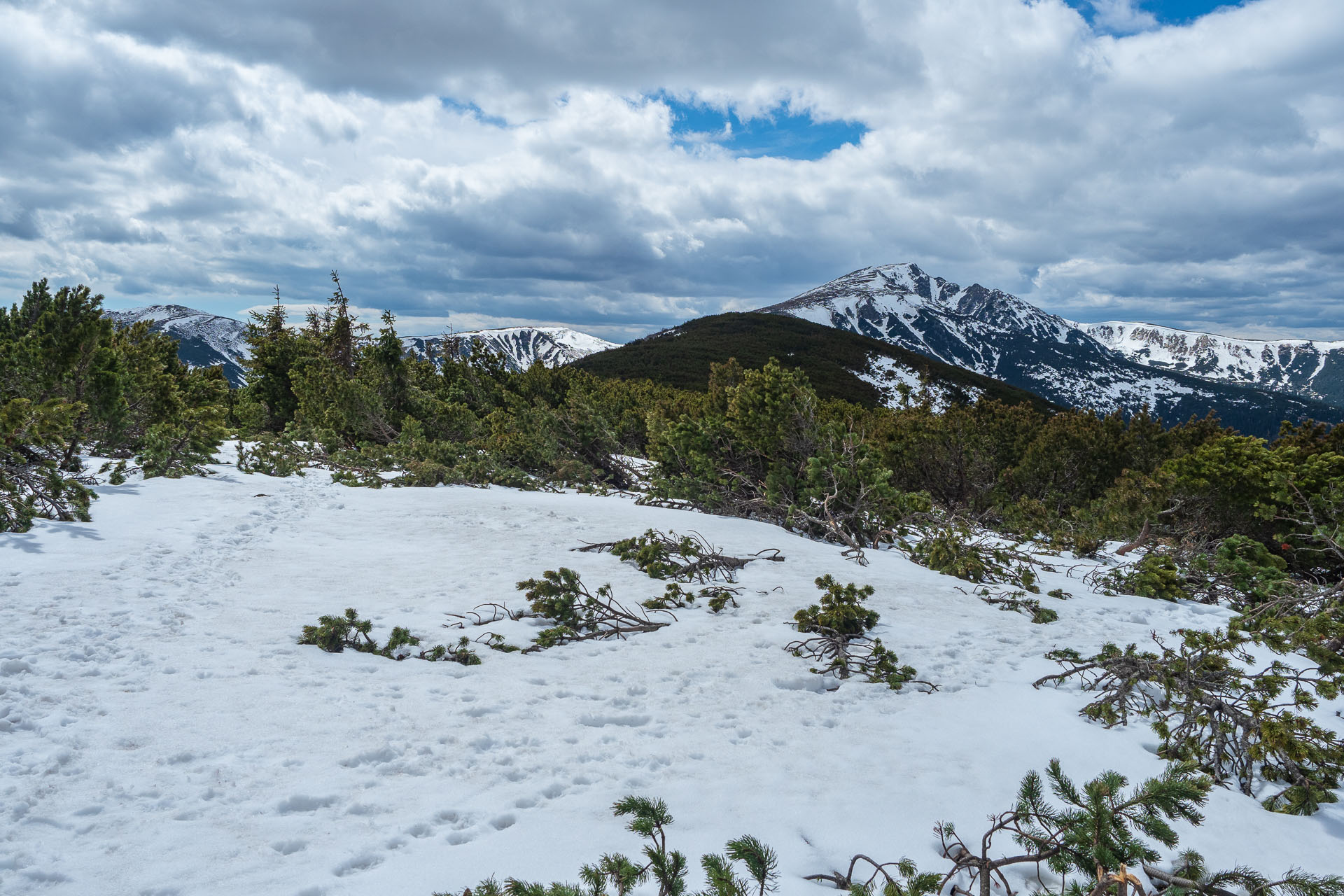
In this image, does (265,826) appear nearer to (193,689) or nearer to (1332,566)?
(193,689)

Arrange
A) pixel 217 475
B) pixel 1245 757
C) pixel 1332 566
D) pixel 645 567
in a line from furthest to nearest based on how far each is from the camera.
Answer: pixel 217 475 < pixel 1332 566 < pixel 645 567 < pixel 1245 757

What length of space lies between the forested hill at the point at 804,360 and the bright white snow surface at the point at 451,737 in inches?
2978

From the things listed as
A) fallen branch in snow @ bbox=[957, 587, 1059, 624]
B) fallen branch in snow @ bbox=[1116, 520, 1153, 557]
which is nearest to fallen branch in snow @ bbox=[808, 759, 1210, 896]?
fallen branch in snow @ bbox=[957, 587, 1059, 624]

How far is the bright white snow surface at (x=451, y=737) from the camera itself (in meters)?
2.82

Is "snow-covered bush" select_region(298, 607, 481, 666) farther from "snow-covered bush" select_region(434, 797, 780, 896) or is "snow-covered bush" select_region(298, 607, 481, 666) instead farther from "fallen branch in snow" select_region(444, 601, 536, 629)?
"snow-covered bush" select_region(434, 797, 780, 896)

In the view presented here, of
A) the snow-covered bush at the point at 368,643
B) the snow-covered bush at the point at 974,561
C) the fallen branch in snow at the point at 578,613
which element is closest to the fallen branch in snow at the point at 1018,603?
the snow-covered bush at the point at 974,561

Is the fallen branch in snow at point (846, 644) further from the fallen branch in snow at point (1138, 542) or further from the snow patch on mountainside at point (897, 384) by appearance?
the snow patch on mountainside at point (897, 384)

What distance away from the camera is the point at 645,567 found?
789 centimetres

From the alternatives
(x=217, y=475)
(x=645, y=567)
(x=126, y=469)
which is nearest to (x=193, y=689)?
(x=645, y=567)

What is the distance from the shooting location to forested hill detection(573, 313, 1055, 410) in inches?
3688

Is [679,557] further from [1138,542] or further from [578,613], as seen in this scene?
[1138,542]

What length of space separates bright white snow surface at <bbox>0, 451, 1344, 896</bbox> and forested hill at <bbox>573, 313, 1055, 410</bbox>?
248 ft

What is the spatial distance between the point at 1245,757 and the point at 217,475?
1510cm

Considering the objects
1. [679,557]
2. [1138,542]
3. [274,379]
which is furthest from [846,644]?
[274,379]
